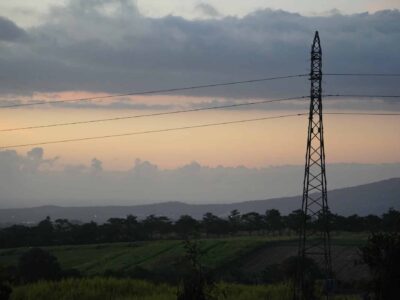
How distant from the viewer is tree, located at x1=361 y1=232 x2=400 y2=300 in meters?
19.0

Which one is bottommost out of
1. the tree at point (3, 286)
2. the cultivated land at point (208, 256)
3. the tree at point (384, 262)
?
the cultivated land at point (208, 256)

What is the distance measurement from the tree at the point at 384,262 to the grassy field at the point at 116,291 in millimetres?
9468

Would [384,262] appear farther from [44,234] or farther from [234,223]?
[234,223]

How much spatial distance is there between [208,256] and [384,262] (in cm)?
5416

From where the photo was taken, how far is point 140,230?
385ft

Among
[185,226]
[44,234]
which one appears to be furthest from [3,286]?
[185,226]

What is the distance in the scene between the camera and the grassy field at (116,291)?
28906mm

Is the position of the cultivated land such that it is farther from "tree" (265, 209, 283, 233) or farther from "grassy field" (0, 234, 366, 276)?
"tree" (265, 209, 283, 233)

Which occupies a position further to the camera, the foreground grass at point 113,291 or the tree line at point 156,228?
the tree line at point 156,228

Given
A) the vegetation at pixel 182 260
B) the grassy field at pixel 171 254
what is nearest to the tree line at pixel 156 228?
the vegetation at pixel 182 260

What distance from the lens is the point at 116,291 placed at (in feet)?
101

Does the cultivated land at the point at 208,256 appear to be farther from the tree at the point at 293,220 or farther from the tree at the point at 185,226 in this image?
the tree at the point at 293,220

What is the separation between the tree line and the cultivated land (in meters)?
13.9

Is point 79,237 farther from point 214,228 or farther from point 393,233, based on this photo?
point 393,233
